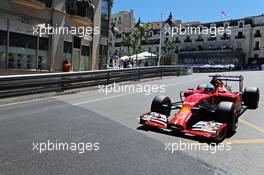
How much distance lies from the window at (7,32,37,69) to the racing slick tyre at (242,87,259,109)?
42.9 ft

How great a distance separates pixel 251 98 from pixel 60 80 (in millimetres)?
7502

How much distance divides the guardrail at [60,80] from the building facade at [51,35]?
559cm

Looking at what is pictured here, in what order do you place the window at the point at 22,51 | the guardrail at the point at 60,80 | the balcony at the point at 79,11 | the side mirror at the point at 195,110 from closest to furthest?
1. the side mirror at the point at 195,110
2. the guardrail at the point at 60,80
3. the window at the point at 22,51
4. the balcony at the point at 79,11

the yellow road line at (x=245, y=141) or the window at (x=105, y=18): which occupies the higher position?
the window at (x=105, y=18)

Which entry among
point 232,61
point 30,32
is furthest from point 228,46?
point 30,32

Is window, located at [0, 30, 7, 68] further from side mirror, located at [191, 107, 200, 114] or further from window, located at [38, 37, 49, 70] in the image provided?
side mirror, located at [191, 107, 200, 114]

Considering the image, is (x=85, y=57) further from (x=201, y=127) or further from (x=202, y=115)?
(x=201, y=127)

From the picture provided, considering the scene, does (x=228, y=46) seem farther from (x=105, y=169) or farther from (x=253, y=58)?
(x=105, y=169)

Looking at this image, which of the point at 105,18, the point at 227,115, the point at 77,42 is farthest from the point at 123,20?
the point at 227,115

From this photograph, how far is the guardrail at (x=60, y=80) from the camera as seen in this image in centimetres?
1097

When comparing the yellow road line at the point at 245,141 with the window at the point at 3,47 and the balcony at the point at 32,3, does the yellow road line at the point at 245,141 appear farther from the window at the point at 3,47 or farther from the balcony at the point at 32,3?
the balcony at the point at 32,3

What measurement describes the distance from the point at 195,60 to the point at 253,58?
1421cm

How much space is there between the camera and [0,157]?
17.1 feet

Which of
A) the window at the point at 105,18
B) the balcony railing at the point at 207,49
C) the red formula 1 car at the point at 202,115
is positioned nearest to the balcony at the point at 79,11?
the window at the point at 105,18
